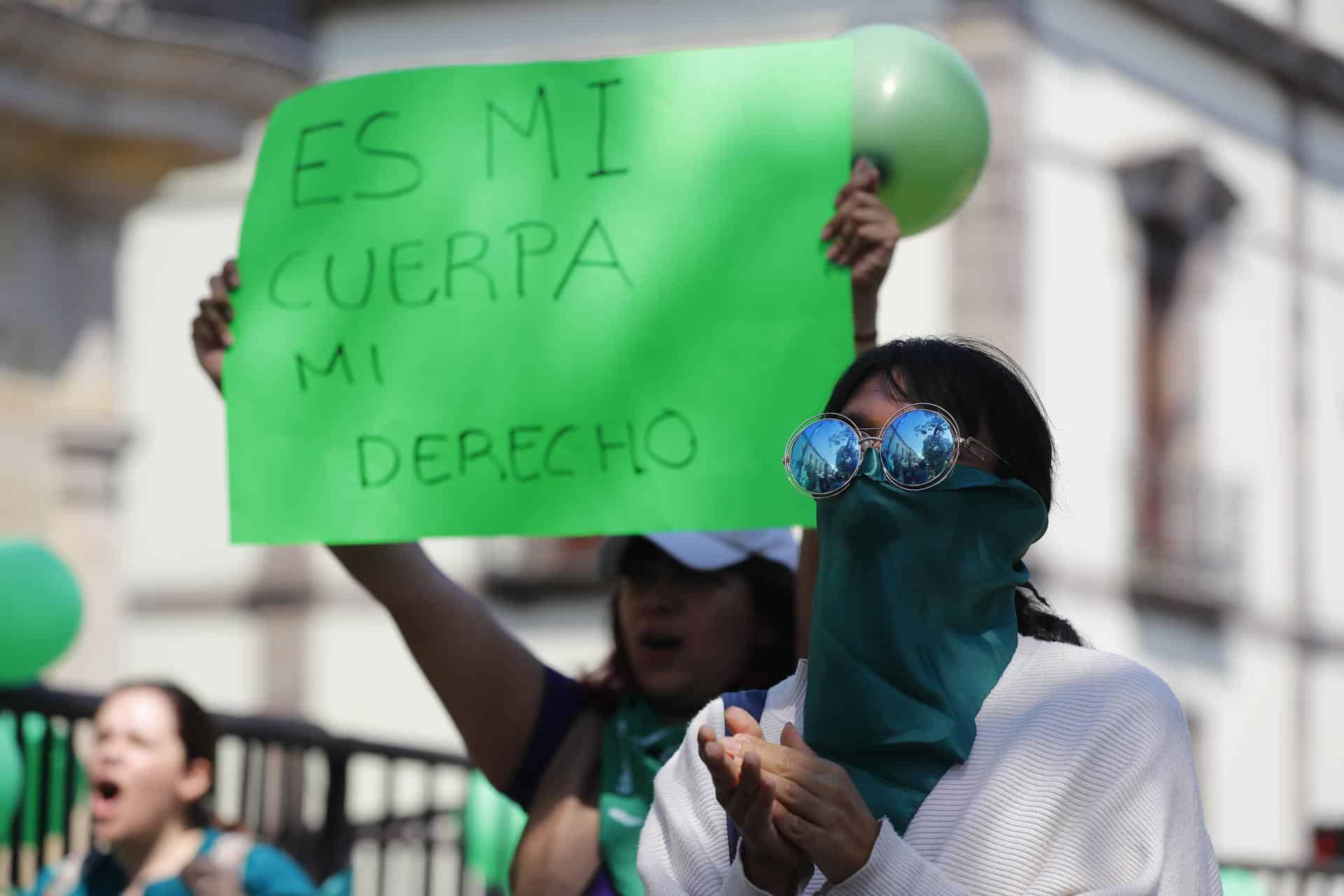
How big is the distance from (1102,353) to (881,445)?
14052mm

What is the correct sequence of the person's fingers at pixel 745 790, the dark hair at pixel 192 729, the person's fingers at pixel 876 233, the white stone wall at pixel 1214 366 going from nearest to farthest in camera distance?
the person's fingers at pixel 745 790 → the person's fingers at pixel 876 233 → the dark hair at pixel 192 729 → the white stone wall at pixel 1214 366

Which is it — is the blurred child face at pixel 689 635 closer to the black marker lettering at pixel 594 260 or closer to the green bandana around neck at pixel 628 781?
the green bandana around neck at pixel 628 781

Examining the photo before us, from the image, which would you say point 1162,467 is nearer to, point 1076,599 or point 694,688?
point 1076,599

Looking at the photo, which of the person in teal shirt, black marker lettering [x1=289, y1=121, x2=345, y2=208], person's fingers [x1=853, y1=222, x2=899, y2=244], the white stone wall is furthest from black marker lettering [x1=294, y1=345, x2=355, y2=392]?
the white stone wall

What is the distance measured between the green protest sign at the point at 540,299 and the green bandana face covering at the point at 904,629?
0.79 metres

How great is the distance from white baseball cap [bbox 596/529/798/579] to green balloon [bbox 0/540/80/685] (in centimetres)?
227

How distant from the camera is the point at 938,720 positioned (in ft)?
6.27

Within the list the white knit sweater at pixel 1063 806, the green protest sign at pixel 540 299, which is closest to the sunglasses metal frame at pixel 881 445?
the white knit sweater at pixel 1063 806

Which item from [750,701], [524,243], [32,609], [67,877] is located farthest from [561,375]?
[32,609]

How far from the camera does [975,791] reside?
190cm

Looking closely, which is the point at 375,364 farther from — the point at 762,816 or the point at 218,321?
the point at 762,816

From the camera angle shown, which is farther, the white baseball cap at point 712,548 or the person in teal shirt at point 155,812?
the person in teal shirt at point 155,812

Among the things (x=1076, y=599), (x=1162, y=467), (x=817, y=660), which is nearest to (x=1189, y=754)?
(x=817, y=660)

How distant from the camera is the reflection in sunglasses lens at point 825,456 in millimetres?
1973
